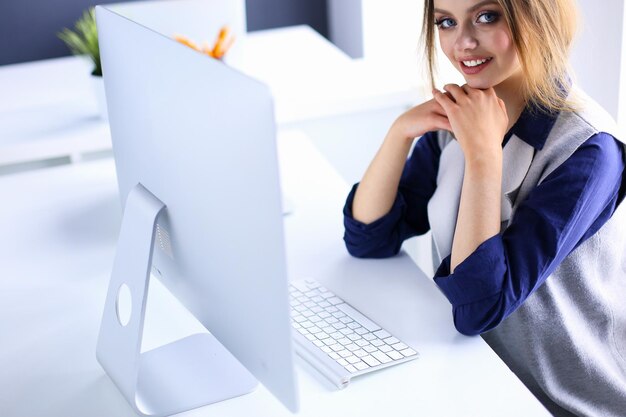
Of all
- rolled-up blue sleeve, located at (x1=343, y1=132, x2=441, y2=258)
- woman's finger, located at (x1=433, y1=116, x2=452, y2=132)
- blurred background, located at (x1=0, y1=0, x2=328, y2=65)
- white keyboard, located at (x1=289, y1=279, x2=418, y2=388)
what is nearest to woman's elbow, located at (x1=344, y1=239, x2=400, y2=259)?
rolled-up blue sleeve, located at (x1=343, y1=132, x2=441, y2=258)

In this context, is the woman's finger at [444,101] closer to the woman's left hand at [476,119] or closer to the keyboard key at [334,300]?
the woman's left hand at [476,119]

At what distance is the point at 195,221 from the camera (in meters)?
1.02

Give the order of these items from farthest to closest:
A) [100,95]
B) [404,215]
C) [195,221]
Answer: [100,95] → [404,215] → [195,221]

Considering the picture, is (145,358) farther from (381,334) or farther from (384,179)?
(384,179)

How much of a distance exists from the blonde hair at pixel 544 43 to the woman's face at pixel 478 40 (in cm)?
2

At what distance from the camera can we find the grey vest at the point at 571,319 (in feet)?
4.17

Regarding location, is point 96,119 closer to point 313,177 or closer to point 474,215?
point 313,177

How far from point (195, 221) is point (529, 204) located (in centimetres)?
46

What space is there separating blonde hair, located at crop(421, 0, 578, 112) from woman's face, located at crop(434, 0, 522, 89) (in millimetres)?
21

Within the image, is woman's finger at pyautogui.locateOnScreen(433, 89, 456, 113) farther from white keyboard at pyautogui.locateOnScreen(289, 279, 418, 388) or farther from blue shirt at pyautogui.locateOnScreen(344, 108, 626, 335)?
white keyboard at pyautogui.locateOnScreen(289, 279, 418, 388)

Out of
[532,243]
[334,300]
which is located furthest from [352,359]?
[532,243]

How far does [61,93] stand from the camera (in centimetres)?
239

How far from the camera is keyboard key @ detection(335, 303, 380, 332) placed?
124cm

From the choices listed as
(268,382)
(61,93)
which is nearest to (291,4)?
(61,93)
